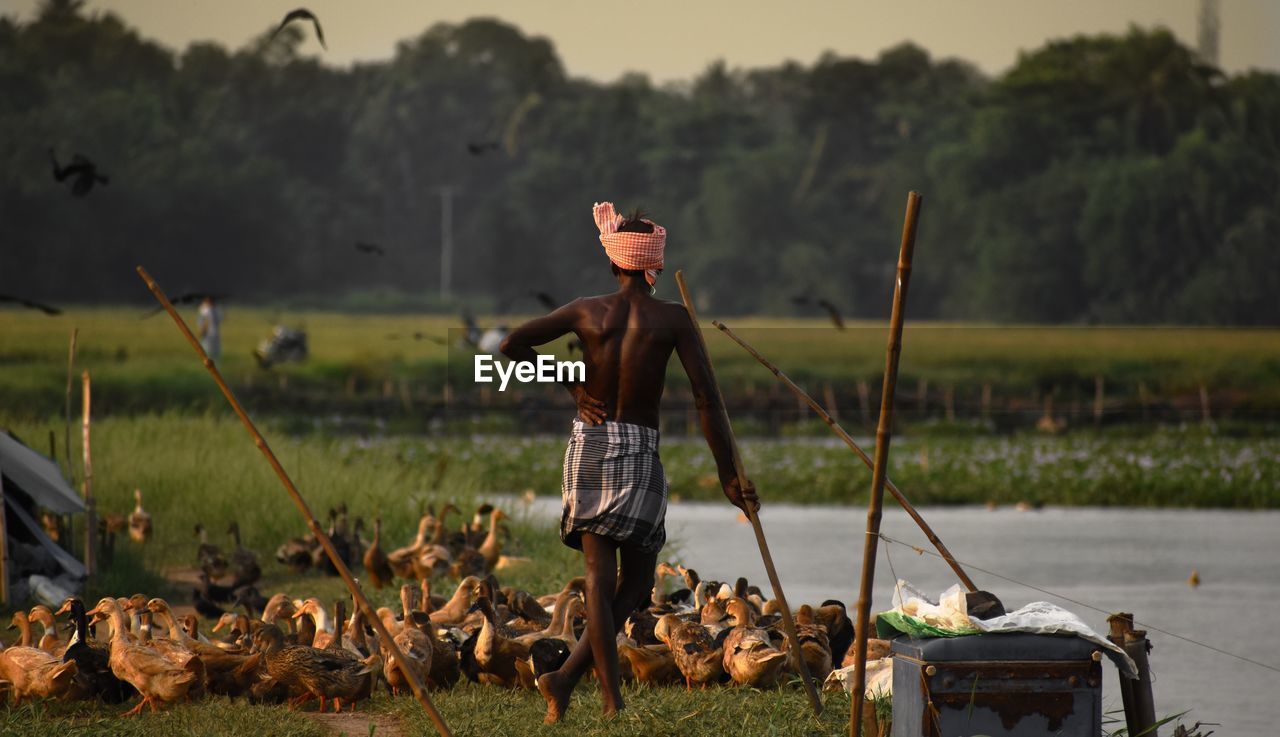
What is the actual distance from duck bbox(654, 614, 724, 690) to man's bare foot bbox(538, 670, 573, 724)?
4.21 feet

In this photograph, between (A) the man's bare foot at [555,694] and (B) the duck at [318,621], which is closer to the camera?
(A) the man's bare foot at [555,694]

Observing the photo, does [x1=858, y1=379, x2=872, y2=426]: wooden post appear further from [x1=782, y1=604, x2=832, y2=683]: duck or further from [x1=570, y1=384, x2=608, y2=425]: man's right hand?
[x1=570, y1=384, x2=608, y2=425]: man's right hand

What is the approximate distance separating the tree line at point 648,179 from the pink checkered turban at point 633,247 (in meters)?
52.5

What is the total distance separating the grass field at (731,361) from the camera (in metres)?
42.2

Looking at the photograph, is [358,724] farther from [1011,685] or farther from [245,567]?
[245,567]

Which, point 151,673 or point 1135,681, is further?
point 151,673

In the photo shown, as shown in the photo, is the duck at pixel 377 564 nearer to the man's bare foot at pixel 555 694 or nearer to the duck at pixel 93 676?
the duck at pixel 93 676

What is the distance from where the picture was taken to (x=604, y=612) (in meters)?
7.67

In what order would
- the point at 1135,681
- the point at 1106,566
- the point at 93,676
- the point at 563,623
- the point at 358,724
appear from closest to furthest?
1. the point at 1135,681
2. the point at 358,724
3. the point at 93,676
4. the point at 563,623
5. the point at 1106,566

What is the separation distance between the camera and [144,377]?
139 feet

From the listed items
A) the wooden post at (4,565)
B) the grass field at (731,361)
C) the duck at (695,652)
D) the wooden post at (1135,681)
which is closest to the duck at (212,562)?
the wooden post at (4,565)

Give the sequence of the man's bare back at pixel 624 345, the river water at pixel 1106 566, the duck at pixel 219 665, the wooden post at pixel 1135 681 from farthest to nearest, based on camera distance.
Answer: the river water at pixel 1106 566 → the duck at pixel 219 665 → the man's bare back at pixel 624 345 → the wooden post at pixel 1135 681

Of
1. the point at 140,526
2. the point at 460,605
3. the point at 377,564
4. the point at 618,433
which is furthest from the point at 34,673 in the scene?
the point at 140,526

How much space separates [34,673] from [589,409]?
315cm
